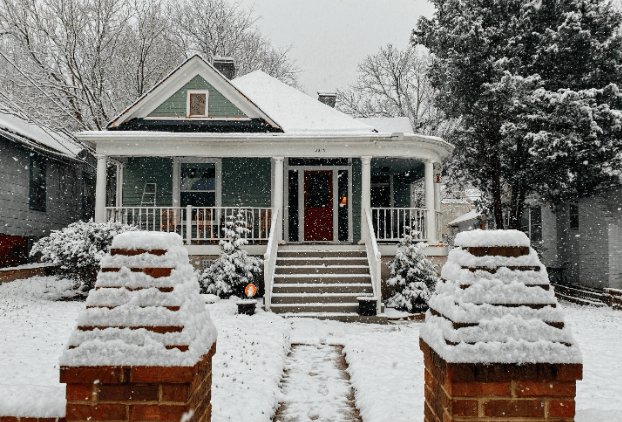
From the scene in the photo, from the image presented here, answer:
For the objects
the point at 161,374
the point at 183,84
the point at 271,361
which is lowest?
the point at 271,361

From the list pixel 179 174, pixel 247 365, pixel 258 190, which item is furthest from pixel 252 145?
pixel 247 365

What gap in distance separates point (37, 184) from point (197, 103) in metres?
6.83

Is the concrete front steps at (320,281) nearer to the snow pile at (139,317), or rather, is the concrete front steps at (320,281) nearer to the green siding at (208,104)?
the green siding at (208,104)

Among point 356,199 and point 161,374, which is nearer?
point 161,374

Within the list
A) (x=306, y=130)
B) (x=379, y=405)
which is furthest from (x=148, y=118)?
(x=379, y=405)

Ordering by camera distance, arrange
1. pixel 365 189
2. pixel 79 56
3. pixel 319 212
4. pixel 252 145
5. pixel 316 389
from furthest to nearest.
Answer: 1. pixel 79 56
2. pixel 319 212
3. pixel 252 145
4. pixel 365 189
5. pixel 316 389

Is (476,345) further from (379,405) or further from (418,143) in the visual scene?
(418,143)

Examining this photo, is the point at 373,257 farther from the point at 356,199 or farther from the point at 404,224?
the point at 356,199

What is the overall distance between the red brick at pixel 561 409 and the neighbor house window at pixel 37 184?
55.2ft

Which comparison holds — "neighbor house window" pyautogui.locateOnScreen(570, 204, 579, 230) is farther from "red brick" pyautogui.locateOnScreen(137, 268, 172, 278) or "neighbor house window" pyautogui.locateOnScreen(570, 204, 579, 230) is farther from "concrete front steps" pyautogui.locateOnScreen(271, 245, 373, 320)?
"red brick" pyautogui.locateOnScreen(137, 268, 172, 278)

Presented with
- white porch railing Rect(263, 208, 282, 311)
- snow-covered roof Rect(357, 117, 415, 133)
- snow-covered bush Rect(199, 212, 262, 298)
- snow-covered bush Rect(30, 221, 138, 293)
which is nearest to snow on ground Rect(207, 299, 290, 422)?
white porch railing Rect(263, 208, 282, 311)

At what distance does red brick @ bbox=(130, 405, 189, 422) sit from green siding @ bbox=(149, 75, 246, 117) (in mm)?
12080

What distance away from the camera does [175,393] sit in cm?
177

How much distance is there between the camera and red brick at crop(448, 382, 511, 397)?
174 centimetres
